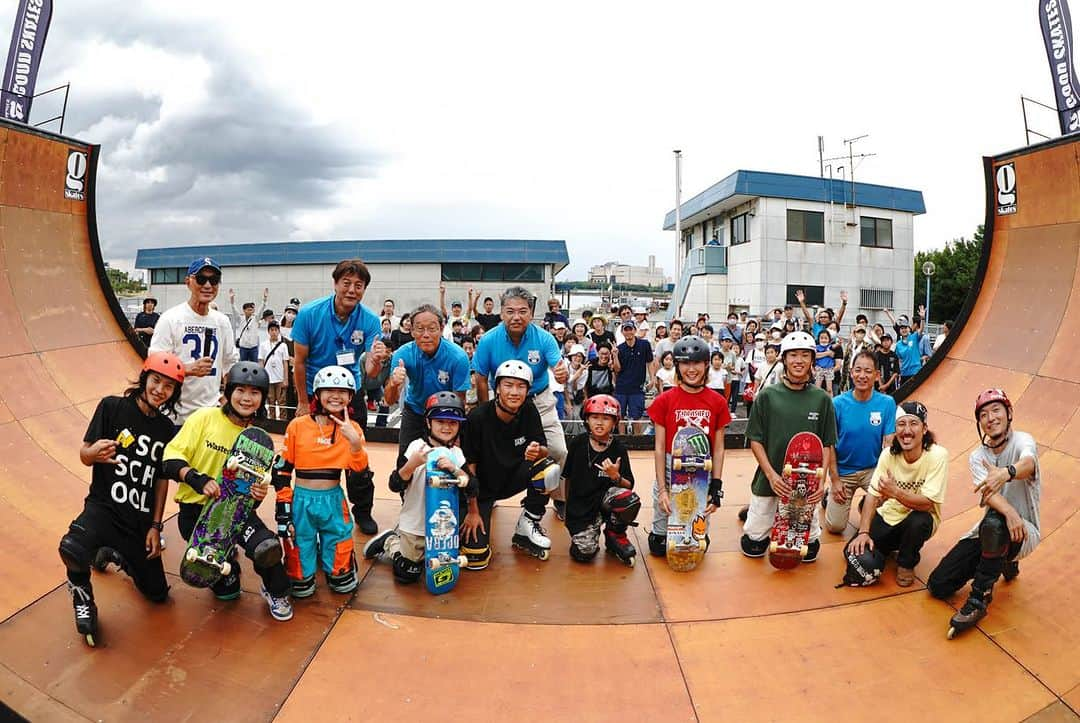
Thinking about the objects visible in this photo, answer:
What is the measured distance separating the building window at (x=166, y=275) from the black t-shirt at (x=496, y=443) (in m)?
33.1

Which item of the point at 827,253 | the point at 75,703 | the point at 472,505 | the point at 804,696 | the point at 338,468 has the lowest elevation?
the point at 804,696

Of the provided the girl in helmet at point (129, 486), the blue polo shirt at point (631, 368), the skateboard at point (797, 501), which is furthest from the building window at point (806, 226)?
the girl in helmet at point (129, 486)

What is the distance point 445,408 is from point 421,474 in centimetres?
51

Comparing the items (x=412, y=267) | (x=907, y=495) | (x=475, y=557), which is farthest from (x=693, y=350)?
(x=412, y=267)

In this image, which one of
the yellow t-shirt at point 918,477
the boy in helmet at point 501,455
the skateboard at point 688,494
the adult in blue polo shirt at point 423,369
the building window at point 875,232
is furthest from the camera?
the building window at point 875,232

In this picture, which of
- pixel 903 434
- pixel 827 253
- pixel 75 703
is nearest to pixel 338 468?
pixel 75 703

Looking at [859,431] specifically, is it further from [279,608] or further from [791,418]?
[279,608]

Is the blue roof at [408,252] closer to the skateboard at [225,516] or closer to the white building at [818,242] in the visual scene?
the white building at [818,242]

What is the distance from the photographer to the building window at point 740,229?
25.3m

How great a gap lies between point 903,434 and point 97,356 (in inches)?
326

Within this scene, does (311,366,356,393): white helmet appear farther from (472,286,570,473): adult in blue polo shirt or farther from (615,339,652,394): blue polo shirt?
(615,339,652,394): blue polo shirt

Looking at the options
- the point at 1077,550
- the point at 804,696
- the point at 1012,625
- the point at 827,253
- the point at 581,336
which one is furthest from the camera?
the point at 827,253

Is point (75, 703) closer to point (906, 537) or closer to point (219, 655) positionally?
point (219, 655)

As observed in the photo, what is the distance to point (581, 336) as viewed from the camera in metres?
9.91
